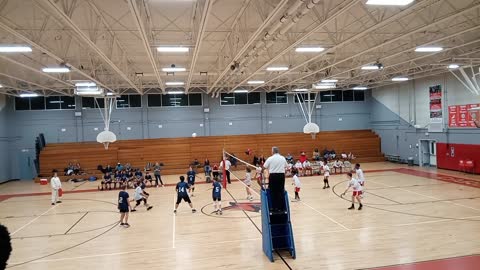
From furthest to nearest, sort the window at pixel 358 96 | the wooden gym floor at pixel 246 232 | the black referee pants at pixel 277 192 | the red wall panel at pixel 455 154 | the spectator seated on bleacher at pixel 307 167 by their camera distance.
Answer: the window at pixel 358 96 → the spectator seated on bleacher at pixel 307 167 → the red wall panel at pixel 455 154 → the black referee pants at pixel 277 192 → the wooden gym floor at pixel 246 232

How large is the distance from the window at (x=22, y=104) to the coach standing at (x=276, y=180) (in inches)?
1177

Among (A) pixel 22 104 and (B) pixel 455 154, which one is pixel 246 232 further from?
(A) pixel 22 104

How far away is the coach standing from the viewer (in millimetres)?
10023

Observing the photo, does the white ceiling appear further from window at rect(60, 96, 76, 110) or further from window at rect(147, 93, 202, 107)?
window at rect(147, 93, 202, 107)

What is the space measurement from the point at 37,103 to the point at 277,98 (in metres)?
23.2

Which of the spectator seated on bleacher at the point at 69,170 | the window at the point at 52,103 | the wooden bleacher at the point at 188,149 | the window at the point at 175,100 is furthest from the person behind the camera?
the window at the point at 175,100

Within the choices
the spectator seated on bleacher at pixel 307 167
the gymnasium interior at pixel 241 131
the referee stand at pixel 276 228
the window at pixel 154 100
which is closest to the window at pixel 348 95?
the gymnasium interior at pixel 241 131

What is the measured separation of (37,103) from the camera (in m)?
32.0

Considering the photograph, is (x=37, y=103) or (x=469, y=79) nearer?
(x=469, y=79)

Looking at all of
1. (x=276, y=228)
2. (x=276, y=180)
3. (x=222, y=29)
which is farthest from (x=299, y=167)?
(x=276, y=180)

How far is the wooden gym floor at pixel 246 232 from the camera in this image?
9586 millimetres

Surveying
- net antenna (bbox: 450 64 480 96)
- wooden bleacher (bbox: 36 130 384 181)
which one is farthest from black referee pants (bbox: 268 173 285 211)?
wooden bleacher (bbox: 36 130 384 181)

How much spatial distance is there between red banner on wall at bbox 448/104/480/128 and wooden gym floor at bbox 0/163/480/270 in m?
6.28

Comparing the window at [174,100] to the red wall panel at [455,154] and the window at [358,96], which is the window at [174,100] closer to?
the window at [358,96]
